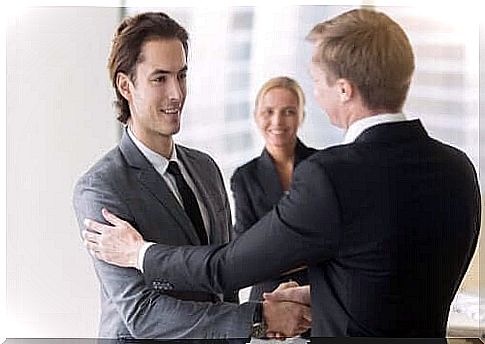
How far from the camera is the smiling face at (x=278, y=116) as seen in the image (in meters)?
2.61

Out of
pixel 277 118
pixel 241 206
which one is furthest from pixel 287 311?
pixel 277 118

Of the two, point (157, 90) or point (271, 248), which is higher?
point (157, 90)

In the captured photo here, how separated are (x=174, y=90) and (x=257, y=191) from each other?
1.18ft

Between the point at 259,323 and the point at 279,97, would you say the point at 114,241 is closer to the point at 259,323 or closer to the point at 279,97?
the point at 259,323

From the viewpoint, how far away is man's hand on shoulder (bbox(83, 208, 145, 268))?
2586 mm

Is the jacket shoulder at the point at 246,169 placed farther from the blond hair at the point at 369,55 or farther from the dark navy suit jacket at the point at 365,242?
the blond hair at the point at 369,55

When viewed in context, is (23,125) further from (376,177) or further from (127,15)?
(376,177)

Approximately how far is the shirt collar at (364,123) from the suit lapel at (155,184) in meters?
0.49

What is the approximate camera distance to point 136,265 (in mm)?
2588

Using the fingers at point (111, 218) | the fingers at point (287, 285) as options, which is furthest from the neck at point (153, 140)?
the fingers at point (287, 285)

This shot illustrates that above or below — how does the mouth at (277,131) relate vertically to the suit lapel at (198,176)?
above

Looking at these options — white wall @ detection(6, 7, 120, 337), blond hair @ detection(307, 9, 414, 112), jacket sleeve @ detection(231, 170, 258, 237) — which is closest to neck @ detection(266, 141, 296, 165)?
jacket sleeve @ detection(231, 170, 258, 237)

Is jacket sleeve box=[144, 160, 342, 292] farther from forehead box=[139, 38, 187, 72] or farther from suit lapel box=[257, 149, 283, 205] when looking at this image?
forehead box=[139, 38, 187, 72]

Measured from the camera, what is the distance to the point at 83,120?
2646 millimetres
